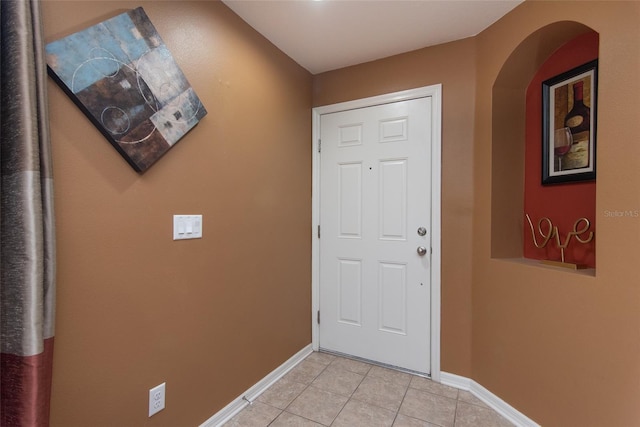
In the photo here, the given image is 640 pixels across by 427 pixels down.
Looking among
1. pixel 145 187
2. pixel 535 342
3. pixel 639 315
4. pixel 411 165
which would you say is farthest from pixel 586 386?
pixel 145 187

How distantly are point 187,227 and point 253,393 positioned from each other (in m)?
1.20

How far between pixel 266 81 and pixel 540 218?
6.56 ft

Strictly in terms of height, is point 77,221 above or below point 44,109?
below

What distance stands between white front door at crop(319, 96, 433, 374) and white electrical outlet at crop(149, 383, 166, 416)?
1.39 meters

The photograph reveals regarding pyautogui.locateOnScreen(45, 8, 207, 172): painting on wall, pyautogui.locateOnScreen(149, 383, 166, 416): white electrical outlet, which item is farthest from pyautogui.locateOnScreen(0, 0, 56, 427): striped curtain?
pyautogui.locateOnScreen(149, 383, 166, 416): white electrical outlet

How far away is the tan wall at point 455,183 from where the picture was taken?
2021 mm

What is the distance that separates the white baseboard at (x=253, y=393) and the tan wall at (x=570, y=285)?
1.29 metres

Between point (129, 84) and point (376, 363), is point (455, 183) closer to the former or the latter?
point (376, 363)

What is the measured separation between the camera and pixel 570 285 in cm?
144

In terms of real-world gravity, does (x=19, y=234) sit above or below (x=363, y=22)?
below

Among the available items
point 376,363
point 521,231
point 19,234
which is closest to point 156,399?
point 19,234

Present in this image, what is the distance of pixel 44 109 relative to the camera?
0.91 m

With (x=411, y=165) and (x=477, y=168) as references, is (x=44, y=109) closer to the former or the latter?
(x=411, y=165)

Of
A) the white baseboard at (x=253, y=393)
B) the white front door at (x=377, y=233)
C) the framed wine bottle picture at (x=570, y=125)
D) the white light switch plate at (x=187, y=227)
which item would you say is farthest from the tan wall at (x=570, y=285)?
the white light switch plate at (x=187, y=227)
